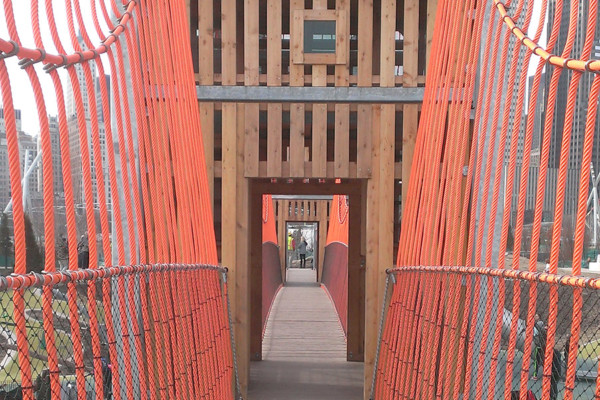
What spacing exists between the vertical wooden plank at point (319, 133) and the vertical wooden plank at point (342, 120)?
0.34 ft

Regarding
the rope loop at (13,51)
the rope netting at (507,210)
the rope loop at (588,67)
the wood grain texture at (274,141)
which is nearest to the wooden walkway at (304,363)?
the rope netting at (507,210)

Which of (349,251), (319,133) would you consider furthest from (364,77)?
(349,251)

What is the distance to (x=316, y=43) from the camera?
6727mm

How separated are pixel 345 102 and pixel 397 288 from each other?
5.65 feet

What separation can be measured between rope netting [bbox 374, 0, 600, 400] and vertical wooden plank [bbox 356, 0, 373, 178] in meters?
0.74

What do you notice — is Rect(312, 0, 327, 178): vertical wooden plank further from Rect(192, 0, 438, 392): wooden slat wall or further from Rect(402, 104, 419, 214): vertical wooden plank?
Rect(402, 104, 419, 214): vertical wooden plank

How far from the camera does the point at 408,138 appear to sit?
663 centimetres

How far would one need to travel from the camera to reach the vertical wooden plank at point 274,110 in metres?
6.68

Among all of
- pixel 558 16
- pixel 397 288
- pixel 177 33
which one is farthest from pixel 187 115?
pixel 558 16

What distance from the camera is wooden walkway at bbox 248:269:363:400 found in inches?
286

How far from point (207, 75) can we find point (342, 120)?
1.23 metres

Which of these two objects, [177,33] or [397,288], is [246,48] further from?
[397,288]

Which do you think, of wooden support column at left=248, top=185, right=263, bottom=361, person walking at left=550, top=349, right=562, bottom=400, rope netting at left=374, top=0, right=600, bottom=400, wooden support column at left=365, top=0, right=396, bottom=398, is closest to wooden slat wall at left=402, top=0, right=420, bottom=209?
wooden support column at left=365, top=0, right=396, bottom=398

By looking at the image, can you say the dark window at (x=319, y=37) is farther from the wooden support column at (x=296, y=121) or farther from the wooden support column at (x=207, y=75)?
the wooden support column at (x=207, y=75)
